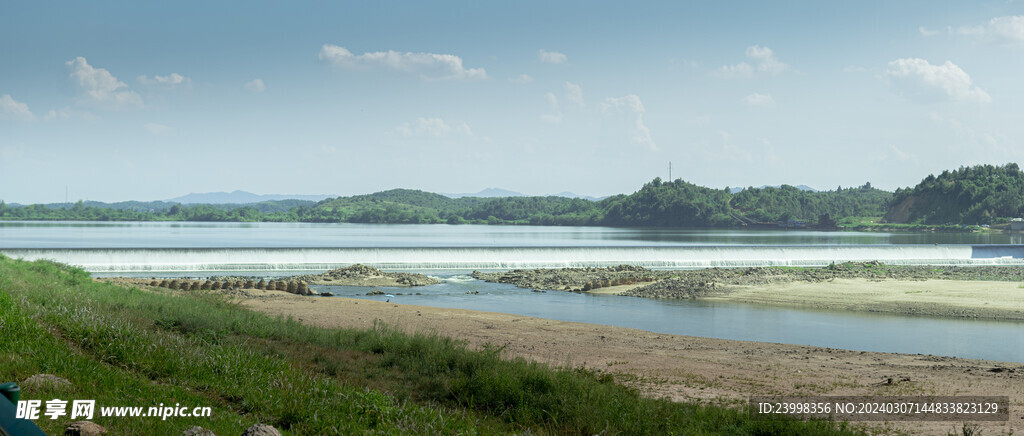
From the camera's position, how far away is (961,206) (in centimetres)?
11662

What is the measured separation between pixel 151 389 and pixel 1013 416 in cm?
964

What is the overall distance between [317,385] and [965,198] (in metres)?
134

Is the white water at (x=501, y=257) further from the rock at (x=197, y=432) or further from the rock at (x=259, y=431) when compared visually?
the rock at (x=259, y=431)

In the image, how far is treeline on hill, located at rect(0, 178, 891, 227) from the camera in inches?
5389

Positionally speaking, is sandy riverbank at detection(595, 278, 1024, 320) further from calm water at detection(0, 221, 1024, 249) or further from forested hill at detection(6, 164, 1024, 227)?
forested hill at detection(6, 164, 1024, 227)

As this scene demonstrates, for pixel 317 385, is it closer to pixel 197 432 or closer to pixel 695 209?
pixel 197 432

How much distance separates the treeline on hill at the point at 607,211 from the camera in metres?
137

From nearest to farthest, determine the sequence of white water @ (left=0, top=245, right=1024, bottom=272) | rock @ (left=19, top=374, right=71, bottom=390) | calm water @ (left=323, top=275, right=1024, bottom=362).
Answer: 1. rock @ (left=19, top=374, right=71, bottom=390)
2. calm water @ (left=323, top=275, right=1024, bottom=362)
3. white water @ (left=0, top=245, right=1024, bottom=272)

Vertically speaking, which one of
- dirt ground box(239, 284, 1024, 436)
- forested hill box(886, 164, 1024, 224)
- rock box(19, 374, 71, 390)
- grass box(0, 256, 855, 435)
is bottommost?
dirt ground box(239, 284, 1024, 436)

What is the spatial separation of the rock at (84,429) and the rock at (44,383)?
983 millimetres

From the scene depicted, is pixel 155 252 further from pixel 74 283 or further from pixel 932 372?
pixel 932 372

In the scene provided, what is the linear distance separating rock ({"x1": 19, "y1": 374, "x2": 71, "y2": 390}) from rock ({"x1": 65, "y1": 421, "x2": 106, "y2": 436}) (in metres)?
0.98

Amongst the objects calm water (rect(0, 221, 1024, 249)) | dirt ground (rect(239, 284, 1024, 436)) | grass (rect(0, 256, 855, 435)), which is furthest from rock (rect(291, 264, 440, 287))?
grass (rect(0, 256, 855, 435))

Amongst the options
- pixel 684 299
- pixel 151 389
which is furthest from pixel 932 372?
pixel 684 299
